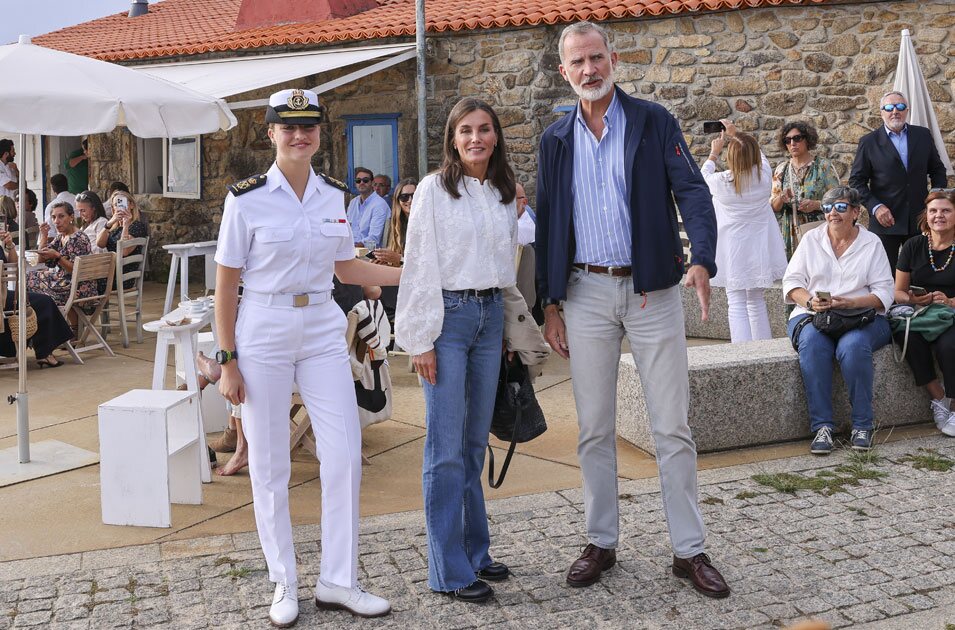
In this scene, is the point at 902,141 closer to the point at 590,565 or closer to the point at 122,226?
the point at 590,565

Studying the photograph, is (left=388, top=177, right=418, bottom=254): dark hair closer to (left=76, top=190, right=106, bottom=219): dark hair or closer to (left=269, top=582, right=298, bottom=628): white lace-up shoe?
(left=76, top=190, right=106, bottom=219): dark hair

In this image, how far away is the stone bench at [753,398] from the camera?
211 inches

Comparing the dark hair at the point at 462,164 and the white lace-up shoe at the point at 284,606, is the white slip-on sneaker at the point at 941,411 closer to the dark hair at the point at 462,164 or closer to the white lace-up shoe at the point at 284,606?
the dark hair at the point at 462,164

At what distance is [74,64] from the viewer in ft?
18.8

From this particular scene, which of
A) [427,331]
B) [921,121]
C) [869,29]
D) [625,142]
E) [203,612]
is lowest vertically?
[203,612]

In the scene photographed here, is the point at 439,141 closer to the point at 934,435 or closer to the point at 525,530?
the point at 934,435

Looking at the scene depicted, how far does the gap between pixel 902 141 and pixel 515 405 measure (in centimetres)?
552

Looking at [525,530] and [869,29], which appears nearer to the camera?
[525,530]

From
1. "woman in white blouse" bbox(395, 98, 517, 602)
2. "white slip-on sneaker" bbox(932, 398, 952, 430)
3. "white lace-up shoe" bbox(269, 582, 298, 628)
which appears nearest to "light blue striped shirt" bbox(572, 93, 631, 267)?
"woman in white blouse" bbox(395, 98, 517, 602)

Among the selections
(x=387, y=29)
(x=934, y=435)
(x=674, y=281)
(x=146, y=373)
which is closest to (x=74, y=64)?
(x=146, y=373)

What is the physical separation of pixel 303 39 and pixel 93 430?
880cm

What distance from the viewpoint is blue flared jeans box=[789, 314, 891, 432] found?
5.45 m

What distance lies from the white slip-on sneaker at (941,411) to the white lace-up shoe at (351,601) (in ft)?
11.6

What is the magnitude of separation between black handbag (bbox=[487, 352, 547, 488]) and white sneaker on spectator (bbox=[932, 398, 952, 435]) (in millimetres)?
2940
